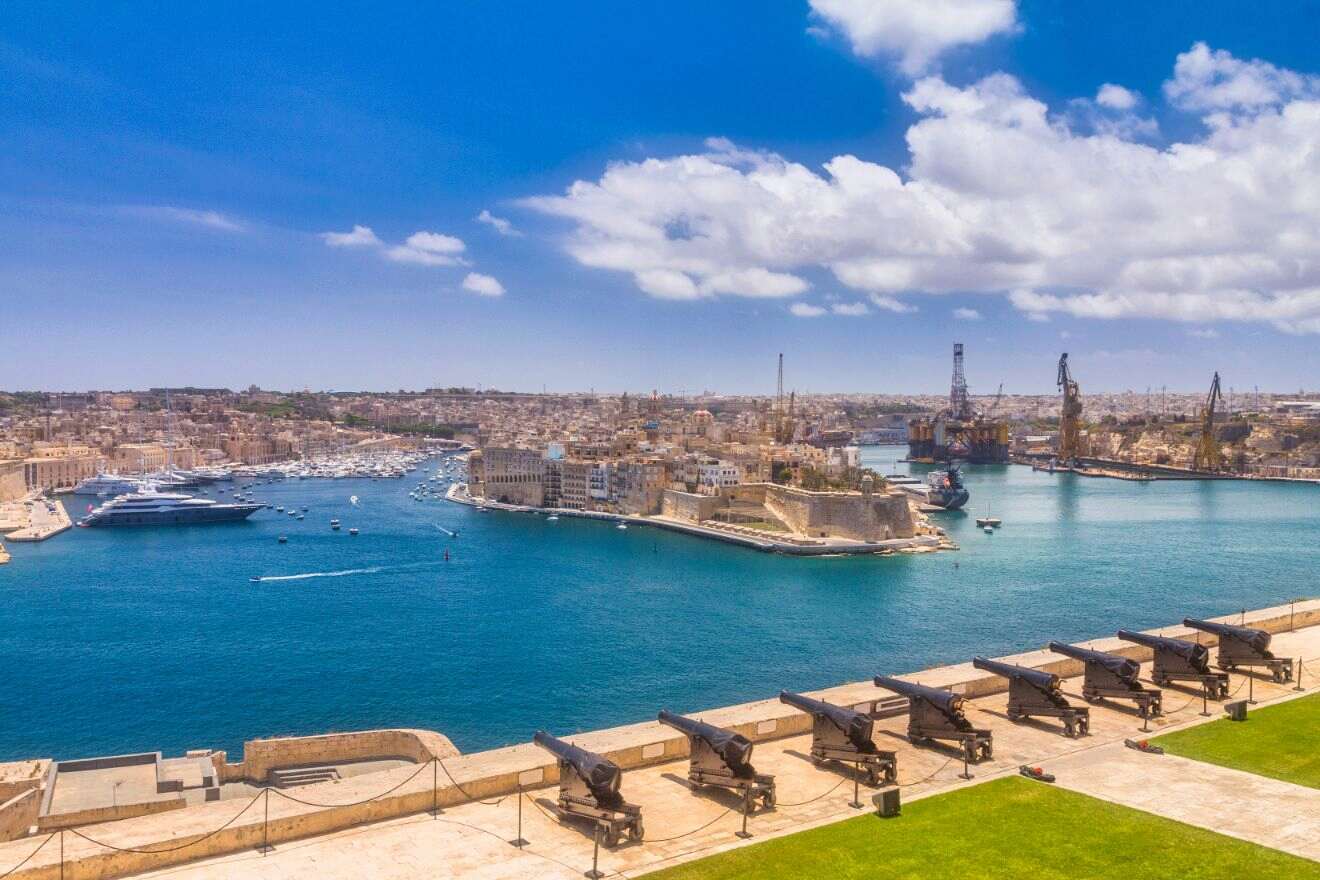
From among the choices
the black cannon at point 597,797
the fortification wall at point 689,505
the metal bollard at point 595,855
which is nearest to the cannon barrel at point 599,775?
the black cannon at point 597,797

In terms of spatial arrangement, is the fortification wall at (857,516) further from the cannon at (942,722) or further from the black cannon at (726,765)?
the black cannon at (726,765)

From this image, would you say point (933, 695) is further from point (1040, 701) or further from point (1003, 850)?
point (1003, 850)

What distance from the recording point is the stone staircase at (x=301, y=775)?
11.8 meters

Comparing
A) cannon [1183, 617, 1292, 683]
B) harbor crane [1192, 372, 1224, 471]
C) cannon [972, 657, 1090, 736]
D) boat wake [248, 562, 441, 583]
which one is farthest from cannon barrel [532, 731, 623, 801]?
harbor crane [1192, 372, 1224, 471]

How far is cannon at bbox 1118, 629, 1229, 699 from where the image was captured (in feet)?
34.7

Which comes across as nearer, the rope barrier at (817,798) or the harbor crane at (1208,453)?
the rope barrier at (817,798)

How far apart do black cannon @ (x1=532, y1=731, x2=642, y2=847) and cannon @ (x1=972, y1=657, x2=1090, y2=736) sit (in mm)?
4526

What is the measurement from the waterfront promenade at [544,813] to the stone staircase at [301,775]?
4.56 m

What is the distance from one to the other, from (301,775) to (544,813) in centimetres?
598

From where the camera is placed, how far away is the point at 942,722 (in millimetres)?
8805

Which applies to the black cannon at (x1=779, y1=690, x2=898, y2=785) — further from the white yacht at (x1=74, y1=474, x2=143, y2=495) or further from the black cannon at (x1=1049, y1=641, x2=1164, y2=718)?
the white yacht at (x1=74, y1=474, x2=143, y2=495)

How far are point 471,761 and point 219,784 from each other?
5.33 meters

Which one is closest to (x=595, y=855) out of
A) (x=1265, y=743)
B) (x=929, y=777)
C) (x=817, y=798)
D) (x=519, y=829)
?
(x=519, y=829)

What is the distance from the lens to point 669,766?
329 inches
